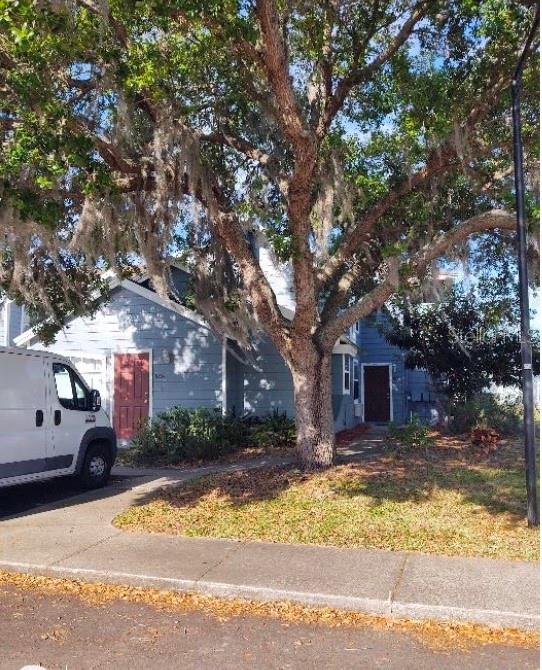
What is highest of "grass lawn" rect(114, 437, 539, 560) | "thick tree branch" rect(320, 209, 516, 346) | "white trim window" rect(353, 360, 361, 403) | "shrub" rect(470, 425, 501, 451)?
"thick tree branch" rect(320, 209, 516, 346)

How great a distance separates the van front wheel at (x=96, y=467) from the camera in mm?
10297

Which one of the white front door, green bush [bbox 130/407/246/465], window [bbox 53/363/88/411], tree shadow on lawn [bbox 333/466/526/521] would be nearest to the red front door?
green bush [bbox 130/407/246/465]

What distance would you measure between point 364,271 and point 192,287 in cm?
323

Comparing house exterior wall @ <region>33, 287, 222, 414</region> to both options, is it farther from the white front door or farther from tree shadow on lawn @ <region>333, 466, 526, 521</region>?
tree shadow on lawn @ <region>333, 466, 526, 521</region>

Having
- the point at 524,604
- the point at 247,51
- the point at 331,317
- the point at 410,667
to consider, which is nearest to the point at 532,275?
the point at 331,317

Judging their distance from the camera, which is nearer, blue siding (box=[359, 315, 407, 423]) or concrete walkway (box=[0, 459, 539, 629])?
concrete walkway (box=[0, 459, 539, 629])

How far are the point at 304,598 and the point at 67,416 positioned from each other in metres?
5.74

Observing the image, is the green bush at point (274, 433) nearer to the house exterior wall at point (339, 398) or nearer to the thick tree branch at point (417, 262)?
the house exterior wall at point (339, 398)

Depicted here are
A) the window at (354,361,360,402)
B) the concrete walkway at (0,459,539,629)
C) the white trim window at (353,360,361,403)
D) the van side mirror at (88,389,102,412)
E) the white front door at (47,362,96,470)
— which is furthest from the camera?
the window at (354,361,360,402)

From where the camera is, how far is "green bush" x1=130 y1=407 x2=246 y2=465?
1304 centimetres

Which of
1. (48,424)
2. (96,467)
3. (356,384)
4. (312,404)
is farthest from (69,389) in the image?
(356,384)

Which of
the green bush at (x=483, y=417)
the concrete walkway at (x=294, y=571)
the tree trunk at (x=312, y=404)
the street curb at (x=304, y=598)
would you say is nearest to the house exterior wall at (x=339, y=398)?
the green bush at (x=483, y=417)

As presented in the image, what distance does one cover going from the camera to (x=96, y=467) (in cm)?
1063

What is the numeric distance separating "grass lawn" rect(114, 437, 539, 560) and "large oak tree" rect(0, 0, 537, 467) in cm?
96
